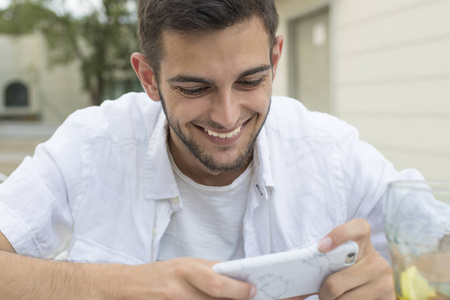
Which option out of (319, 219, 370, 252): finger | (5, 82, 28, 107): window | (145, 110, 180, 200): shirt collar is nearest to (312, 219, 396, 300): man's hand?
(319, 219, 370, 252): finger

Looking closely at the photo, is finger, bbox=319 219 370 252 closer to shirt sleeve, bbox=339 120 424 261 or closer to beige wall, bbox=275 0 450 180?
shirt sleeve, bbox=339 120 424 261

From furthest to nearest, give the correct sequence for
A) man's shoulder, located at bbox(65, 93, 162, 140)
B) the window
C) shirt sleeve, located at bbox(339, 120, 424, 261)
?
1. the window
2. man's shoulder, located at bbox(65, 93, 162, 140)
3. shirt sleeve, located at bbox(339, 120, 424, 261)

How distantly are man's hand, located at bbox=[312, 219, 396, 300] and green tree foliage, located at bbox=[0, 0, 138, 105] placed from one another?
687 inches

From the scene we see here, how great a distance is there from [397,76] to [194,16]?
3166 millimetres

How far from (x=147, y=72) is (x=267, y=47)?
472 mm

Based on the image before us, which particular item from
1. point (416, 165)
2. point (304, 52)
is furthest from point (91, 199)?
point (304, 52)

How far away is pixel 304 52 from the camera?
571cm

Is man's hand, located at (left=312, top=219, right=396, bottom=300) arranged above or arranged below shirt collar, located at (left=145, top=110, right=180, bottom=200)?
below

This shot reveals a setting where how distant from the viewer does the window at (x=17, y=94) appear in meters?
23.4

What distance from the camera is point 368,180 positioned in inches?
63.4

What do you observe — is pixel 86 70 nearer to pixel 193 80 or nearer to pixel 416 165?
pixel 416 165

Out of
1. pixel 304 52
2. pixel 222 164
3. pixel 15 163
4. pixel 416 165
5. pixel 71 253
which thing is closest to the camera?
pixel 222 164

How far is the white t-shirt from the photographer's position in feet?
5.30

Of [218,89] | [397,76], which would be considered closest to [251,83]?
[218,89]
